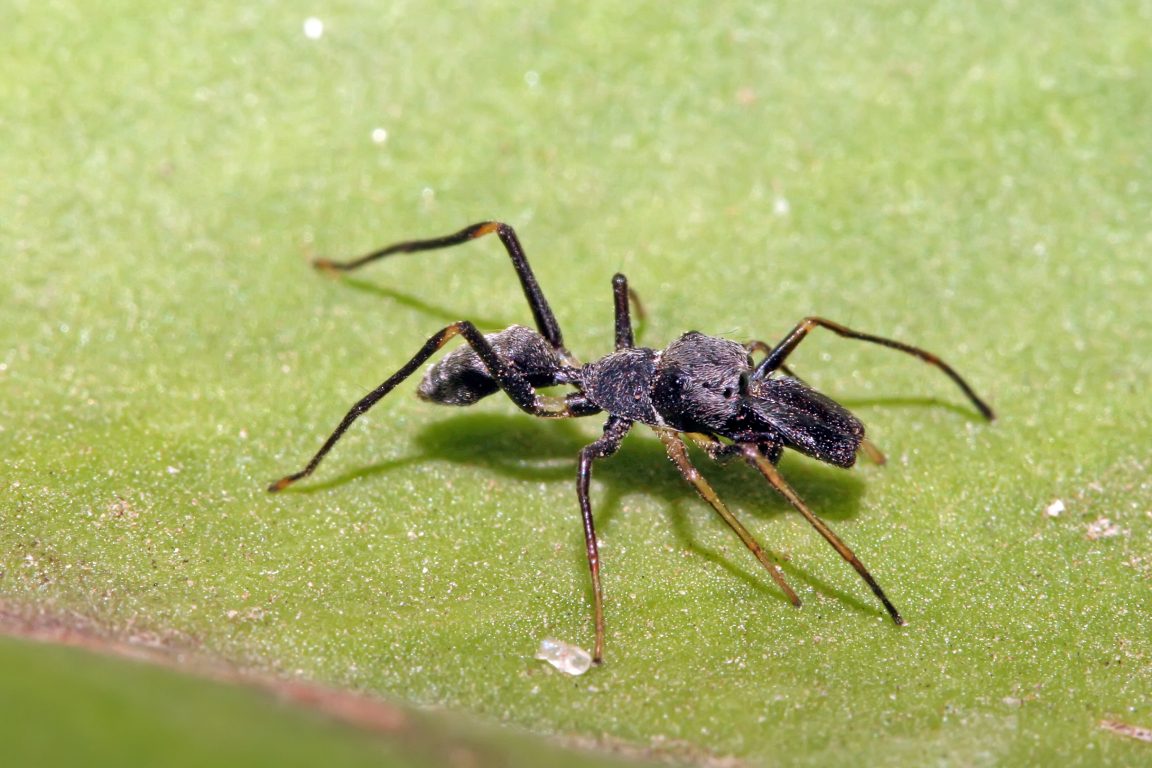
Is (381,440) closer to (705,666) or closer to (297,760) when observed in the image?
(705,666)

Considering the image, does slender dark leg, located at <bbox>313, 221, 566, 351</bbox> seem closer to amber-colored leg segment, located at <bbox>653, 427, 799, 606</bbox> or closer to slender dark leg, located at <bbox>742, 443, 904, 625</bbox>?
amber-colored leg segment, located at <bbox>653, 427, 799, 606</bbox>

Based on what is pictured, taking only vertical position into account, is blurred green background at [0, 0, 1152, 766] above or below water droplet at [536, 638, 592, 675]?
above

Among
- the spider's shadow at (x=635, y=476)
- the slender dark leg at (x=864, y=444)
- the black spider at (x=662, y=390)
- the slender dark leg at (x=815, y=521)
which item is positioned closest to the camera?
the slender dark leg at (x=815, y=521)

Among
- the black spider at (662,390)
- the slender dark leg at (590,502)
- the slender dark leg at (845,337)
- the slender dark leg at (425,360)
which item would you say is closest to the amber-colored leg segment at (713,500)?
the black spider at (662,390)

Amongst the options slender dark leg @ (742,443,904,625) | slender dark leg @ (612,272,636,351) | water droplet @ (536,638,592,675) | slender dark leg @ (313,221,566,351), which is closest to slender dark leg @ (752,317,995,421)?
slender dark leg @ (742,443,904,625)

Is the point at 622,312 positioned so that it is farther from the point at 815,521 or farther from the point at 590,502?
the point at 815,521

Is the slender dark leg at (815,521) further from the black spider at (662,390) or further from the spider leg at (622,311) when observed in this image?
the spider leg at (622,311)

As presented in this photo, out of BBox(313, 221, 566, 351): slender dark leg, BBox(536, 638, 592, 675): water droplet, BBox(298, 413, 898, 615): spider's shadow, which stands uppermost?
BBox(313, 221, 566, 351): slender dark leg

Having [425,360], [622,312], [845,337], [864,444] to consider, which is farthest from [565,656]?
[845,337]
